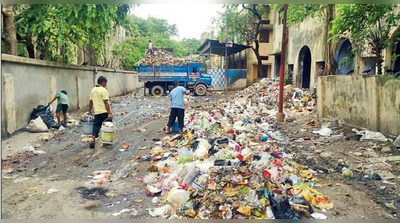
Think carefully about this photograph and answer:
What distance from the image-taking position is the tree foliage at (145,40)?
2240cm

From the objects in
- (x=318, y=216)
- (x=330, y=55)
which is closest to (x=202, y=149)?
(x=318, y=216)

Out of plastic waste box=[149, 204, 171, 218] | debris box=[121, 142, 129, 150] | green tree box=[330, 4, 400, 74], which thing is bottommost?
plastic waste box=[149, 204, 171, 218]

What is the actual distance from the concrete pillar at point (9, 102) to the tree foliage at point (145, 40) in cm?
684

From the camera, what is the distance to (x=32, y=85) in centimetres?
831

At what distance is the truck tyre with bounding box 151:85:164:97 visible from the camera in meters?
18.1

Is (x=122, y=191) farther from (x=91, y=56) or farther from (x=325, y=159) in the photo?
(x=91, y=56)

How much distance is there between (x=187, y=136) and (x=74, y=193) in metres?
2.74

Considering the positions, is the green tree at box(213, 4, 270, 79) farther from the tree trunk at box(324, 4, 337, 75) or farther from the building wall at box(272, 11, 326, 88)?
the tree trunk at box(324, 4, 337, 75)

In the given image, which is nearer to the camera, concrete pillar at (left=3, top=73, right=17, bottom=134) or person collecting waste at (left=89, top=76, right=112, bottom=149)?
person collecting waste at (left=89, top=76, right=112, bottom=149)

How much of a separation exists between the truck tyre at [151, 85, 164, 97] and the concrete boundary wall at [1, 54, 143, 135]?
4.83 meters

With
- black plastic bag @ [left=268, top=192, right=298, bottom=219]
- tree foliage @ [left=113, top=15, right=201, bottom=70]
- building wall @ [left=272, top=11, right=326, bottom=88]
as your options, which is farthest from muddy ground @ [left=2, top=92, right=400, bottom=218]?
tree foliage @ [left=113, top=15, right=201, bottom=70]

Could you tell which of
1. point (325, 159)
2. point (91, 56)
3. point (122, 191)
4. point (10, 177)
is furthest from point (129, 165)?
point (91, 56)

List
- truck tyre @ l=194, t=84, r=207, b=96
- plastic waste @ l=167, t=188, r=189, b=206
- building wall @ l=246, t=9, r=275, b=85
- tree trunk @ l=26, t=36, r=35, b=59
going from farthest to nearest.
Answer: building wall @ l=246, t=9, r=275, b=85, truck tyre @ l=194, t=84, r=207, b=96, tree trunk @ l=26, t=36, r=35, b=59, plastic waste @ l=167, t=188, r=189, b=206

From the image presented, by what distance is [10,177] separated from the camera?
15.7 feet
